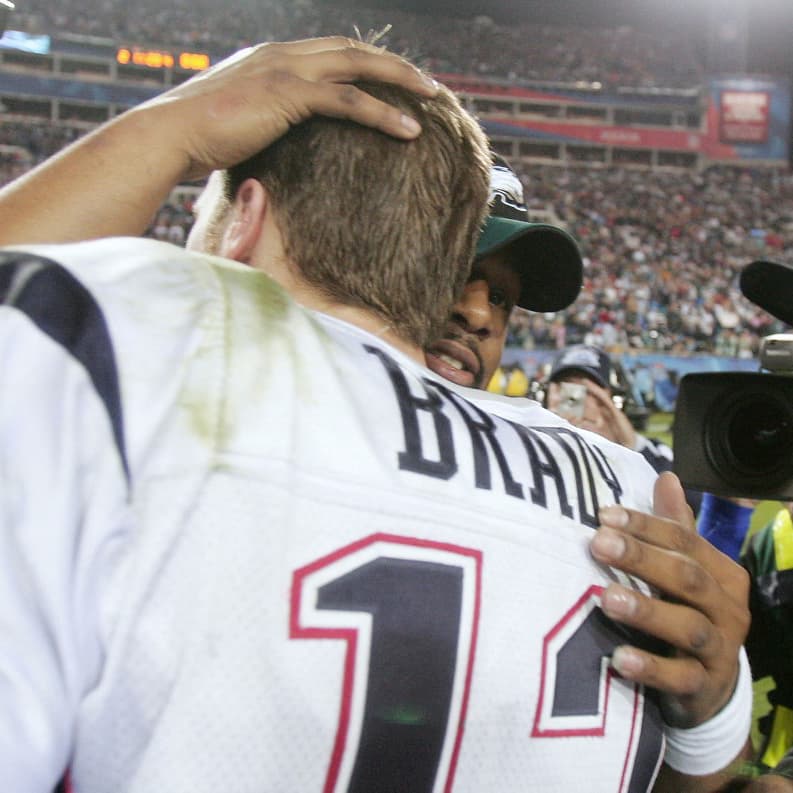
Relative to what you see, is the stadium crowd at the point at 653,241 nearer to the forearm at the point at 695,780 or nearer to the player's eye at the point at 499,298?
the player's eye at the point at 499,298

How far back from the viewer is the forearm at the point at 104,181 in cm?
95

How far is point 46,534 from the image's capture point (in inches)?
23.3

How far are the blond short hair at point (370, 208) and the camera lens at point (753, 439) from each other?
0.61m

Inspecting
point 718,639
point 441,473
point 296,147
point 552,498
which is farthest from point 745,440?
point 296,147

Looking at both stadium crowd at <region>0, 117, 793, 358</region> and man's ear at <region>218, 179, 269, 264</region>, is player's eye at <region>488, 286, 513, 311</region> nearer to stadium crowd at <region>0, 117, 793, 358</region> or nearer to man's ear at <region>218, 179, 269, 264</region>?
man's ear at <region>218, 179, 269, 264</region>

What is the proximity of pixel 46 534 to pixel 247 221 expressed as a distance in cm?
45

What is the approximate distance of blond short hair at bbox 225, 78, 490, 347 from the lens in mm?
901

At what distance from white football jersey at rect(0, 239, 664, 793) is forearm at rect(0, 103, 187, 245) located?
27cm

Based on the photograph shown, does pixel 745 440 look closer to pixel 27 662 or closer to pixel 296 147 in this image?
pixel 296 147

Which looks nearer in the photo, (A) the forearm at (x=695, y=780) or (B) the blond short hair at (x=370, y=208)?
(B) the blond short hair at (x=370, y=208)

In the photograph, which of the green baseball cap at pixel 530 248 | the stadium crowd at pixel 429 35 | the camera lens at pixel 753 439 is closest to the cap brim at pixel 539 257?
the green baseball cap at pixel 530 248

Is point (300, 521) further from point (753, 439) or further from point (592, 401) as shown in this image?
point (592, 401)

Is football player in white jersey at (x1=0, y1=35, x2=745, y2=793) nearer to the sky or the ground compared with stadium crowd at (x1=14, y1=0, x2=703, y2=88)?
nearer to the ground

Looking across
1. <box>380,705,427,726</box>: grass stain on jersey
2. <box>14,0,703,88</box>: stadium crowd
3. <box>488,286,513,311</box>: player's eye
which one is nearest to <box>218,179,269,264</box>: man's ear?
<box>380,705,427,726</box>: grass stain on jersey
